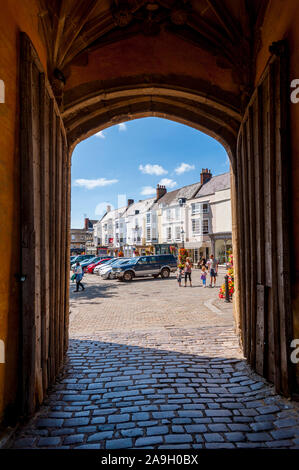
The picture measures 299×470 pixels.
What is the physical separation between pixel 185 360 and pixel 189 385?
103 centimetres

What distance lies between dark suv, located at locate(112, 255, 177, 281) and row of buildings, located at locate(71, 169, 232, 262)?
11163 millimetres

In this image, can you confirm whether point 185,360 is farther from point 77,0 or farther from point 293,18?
point 77,0

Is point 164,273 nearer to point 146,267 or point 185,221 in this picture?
point 146,267

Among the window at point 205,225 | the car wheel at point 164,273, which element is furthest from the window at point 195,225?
the car wheel at point 164,273

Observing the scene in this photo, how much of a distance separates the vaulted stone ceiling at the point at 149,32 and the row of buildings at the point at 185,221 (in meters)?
26.9

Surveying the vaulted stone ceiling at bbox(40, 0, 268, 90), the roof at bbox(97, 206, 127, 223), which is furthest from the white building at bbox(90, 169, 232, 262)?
the vaulted stone ceiling at bbox(40, 0, 268, 90)

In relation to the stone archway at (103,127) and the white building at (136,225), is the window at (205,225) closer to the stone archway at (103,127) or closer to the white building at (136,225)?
the white building at (136,225)

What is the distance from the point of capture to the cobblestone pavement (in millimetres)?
2947

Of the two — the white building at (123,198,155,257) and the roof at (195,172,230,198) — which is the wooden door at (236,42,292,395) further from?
the white building at (123,198,155,257)

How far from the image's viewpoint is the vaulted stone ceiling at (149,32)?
186 inches

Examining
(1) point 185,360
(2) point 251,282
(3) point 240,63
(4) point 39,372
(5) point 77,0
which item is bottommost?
(1) point 185,360
